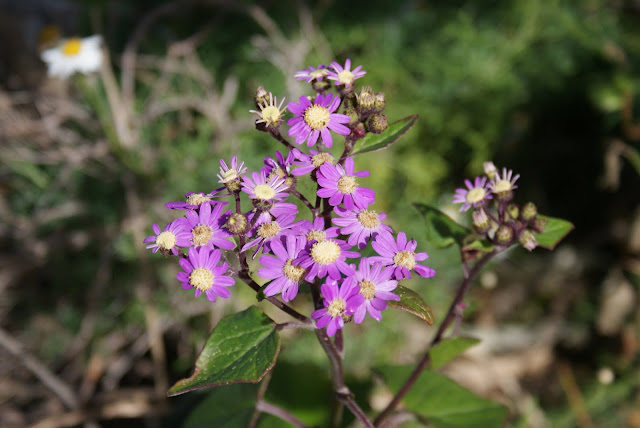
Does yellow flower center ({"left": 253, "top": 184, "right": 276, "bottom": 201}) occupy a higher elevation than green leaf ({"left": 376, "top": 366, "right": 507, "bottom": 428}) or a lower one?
higher

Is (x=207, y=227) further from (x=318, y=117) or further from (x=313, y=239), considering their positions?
(x=318, y=117)

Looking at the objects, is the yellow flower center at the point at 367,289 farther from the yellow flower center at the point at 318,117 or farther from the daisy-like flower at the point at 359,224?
the yellow flower center at the point at 318,117

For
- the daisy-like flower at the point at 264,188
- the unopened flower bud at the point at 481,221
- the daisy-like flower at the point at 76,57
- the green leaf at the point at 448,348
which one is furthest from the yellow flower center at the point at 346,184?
the daisy-like flower at the point at 76,57

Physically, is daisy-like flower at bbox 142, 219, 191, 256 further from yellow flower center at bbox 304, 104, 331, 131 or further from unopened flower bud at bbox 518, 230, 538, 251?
unopened flower bud at bbox 518, 230, 538, 251

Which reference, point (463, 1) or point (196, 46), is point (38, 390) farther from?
point (463, 1)

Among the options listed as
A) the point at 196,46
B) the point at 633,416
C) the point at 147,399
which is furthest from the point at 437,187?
the point at 147,399

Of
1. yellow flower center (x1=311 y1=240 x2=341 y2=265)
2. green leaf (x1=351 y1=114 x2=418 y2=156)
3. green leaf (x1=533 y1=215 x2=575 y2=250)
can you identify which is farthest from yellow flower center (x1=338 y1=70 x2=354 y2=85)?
green leaf (x1=533 y1=215 x2=575 y2=250)
